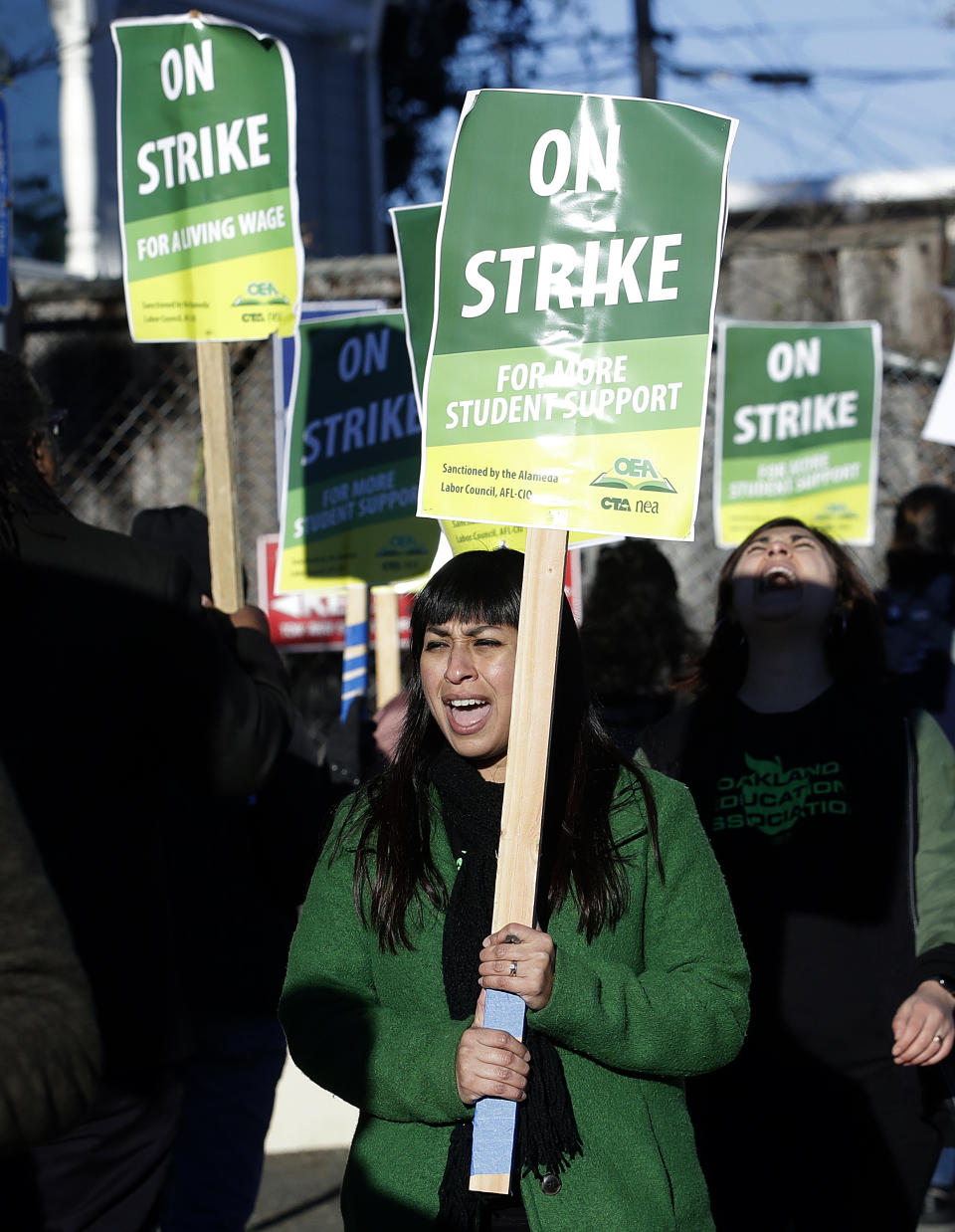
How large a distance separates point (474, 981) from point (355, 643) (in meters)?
2.55

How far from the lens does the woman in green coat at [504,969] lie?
7.06 feet

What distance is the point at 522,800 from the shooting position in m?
2.27

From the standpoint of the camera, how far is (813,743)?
10.6 feet

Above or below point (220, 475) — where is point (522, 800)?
below

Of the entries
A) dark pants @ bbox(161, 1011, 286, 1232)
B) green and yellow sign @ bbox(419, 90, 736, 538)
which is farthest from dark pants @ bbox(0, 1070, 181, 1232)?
green and yellow sign @ bbox(419, 90, 736, 538)

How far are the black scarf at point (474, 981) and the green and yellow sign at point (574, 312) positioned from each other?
1.60ft

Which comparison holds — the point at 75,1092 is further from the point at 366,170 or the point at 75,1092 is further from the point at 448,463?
the point at 366,170

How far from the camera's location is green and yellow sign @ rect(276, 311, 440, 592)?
4672 millimetres

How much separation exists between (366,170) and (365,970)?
13602mm

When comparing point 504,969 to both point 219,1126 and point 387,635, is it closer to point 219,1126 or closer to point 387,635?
point 219,1126

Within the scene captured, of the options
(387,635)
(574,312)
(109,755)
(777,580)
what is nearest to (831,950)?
(777,580)

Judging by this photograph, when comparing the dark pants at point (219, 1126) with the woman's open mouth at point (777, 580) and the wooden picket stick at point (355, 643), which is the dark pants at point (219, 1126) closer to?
the wooden picket stick at point (355, 643)

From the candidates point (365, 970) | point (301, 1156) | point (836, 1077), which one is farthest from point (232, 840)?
point (301, 1156)

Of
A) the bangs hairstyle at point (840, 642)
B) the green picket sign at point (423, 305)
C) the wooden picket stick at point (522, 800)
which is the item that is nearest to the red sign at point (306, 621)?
the green picket sign at point (423, 305)
